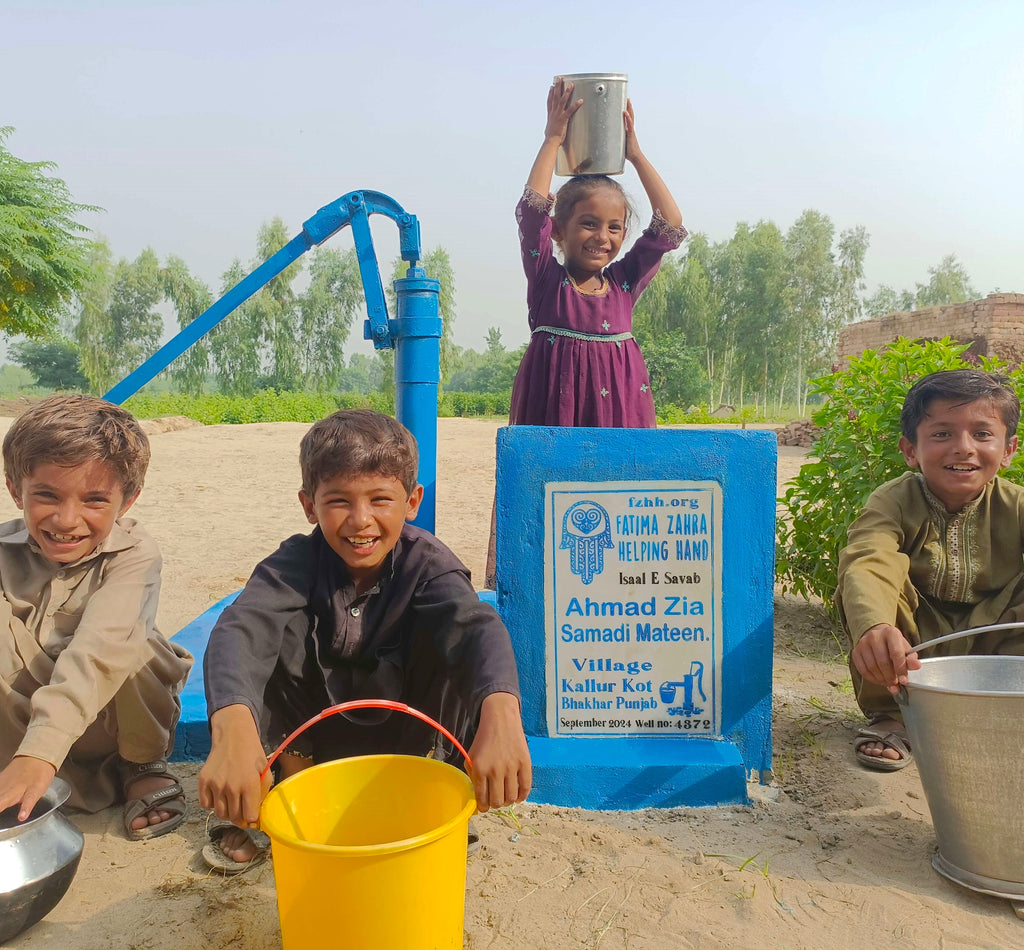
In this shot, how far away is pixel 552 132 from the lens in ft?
10.9

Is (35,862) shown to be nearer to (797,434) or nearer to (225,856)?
(225,856)

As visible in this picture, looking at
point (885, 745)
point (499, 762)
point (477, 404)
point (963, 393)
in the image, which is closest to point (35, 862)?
point (499, 762)

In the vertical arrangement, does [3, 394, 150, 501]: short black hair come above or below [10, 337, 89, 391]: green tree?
below

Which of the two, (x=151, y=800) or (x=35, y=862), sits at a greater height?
(x=35, y=862)

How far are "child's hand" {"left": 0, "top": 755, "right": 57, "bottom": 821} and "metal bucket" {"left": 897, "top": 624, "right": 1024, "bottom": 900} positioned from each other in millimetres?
1822

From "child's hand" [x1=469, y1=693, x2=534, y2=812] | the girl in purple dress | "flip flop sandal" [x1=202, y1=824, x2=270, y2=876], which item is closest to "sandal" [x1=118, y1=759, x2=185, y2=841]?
"flip flop sandal" [x1=202, y1=824, x2=270, y2=876]

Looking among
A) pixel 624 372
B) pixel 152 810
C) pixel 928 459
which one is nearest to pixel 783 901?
pixel 928 459

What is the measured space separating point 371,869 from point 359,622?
0.78m

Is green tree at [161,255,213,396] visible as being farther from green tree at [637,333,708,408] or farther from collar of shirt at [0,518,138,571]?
collar of shirt at [0,518,138,571]

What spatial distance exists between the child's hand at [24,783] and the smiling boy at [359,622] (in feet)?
1.31

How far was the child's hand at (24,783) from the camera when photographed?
5.32ft

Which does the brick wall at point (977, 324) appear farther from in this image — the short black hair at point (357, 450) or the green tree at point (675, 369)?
the green tree at point (675, 369)

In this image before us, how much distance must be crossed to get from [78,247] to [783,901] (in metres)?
23.1

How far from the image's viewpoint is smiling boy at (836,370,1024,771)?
8.11 feet
